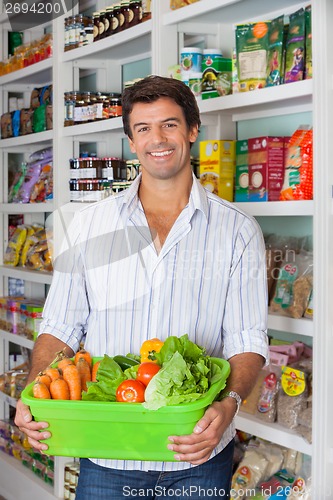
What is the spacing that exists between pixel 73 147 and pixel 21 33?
4.27 feet

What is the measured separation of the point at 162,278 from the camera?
1949 millimetres

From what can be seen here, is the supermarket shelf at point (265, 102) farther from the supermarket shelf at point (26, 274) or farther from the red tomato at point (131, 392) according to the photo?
the supermarket shelf at point (26, 274)

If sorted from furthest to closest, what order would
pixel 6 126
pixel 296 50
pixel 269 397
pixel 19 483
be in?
pixel 6 126 → pixel 19 483 → pixel 269 397 → pixel 296 50

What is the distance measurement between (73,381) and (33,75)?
2928 millimetres

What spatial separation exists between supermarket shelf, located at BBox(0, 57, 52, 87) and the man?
209 cm

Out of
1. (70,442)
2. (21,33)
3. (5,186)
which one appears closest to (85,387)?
(70,442)

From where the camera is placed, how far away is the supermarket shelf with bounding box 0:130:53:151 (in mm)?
3943

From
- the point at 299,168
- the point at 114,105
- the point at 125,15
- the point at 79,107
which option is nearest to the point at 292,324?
the point at 299,168

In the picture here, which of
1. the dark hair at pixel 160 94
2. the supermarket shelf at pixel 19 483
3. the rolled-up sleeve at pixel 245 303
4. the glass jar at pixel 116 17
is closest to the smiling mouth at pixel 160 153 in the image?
the dark hair at pixel 160 94

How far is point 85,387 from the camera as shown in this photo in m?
1.76

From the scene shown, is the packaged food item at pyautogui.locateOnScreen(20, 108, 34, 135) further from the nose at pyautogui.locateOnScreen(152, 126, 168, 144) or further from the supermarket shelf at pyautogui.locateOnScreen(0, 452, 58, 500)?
the nose at pyautogui.locateOnScreen(152, 126, 168, 144)

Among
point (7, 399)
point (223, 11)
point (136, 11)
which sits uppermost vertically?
point (136, 11)

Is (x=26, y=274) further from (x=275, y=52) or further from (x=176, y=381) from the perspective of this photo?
(x=176, y=381)

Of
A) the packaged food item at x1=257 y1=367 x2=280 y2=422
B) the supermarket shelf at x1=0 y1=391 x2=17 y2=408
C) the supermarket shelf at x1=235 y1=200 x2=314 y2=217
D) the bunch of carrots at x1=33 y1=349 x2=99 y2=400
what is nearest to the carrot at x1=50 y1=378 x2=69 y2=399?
the bunch of carrots at x1=33 y1=349 x2=99 y2=400
